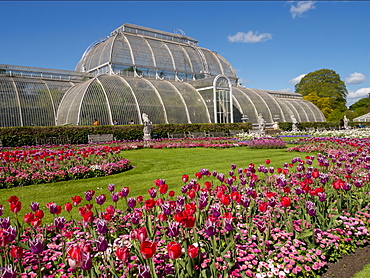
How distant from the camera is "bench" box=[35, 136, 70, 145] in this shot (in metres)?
21.1

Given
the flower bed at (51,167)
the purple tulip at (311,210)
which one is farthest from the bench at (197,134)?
the purple tulip at (311,210)

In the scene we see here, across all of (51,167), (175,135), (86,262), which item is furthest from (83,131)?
(86,262)

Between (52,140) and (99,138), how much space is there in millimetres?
3457

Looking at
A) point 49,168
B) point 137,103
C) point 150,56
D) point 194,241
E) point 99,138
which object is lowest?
point 194,241

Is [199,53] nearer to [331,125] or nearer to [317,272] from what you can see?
[331,125]

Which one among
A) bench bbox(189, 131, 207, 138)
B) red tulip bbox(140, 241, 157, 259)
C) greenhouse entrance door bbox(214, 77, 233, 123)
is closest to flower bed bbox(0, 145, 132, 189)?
red tulip bbox(140, 241, 157, 259)

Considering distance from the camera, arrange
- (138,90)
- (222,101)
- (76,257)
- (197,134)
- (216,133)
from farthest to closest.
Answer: (222,101) < (138,90) < (216,133) < (197,134) < (76,257)

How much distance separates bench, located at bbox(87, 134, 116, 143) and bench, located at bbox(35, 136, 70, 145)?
1.66 meters

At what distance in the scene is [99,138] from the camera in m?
22.7

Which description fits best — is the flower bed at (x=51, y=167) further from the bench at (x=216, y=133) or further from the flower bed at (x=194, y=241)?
the bench at (x=216, y=133)

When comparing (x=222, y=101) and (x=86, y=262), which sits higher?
(x=222, y=101)

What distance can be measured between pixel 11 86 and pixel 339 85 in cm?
7734

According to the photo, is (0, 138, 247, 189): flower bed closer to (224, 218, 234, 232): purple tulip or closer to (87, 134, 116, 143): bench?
(224, 218, 234, 232): purple tulip

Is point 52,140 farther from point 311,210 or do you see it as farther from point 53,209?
point 311,210
